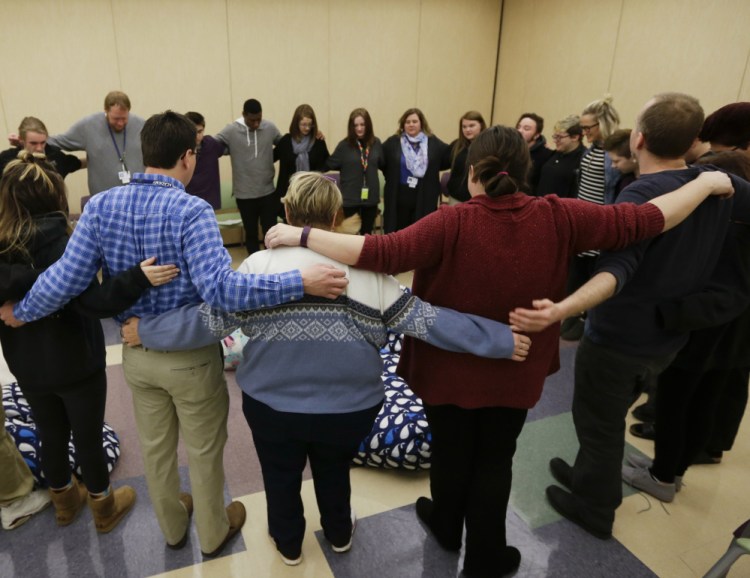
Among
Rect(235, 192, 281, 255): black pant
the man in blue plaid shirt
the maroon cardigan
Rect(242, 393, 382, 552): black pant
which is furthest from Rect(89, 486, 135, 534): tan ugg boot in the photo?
Rect(235, 192, 281, 255): black pant

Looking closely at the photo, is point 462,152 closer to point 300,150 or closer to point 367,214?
point 367,214

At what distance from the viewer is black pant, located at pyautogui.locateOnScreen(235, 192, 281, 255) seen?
5.24 m

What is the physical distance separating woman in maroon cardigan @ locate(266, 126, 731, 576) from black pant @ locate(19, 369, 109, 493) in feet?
3.16

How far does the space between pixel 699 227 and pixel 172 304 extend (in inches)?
65.6

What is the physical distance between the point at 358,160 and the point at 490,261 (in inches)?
146

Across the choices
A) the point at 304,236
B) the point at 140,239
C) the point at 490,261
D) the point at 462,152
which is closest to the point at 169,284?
the point at 140,239

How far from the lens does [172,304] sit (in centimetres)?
164

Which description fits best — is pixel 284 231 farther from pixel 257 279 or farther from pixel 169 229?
pixel 169 229

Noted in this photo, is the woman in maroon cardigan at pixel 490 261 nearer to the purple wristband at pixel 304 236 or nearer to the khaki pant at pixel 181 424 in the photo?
the purple wristband at pixel 304 236

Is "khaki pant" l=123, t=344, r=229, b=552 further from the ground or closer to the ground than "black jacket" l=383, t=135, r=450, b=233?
closer to the ground

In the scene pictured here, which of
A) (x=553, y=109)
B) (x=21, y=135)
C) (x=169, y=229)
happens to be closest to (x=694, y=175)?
(x=169, y=229)

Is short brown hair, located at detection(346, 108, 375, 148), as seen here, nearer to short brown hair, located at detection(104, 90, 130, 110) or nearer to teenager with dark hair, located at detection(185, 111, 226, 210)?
teenager with dark hair, located at detection(185, 111, 226, 210)

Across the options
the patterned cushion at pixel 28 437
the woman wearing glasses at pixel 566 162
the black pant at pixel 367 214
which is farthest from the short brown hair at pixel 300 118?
the patterned cushion at pixel 28 437

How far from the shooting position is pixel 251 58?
231 inches
